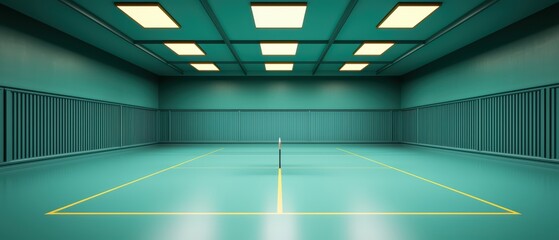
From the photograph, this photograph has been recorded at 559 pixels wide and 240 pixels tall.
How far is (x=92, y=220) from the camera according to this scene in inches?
158

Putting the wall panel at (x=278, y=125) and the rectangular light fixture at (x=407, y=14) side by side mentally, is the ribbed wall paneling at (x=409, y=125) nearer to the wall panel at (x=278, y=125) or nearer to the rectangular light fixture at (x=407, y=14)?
the wall panel at (x=278, y=125)

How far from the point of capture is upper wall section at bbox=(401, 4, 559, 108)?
9125 mm

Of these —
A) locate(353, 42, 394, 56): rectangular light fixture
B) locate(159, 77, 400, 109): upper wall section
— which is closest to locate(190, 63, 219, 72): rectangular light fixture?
locate(159, 77, 400, 109): upper wall section

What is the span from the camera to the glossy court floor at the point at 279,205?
359 cm

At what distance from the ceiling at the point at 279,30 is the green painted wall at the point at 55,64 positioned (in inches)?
18.3

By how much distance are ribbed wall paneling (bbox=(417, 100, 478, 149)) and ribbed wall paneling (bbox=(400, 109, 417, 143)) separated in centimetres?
64

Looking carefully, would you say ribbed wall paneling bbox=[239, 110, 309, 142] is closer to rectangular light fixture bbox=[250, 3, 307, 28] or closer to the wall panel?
the wall panel

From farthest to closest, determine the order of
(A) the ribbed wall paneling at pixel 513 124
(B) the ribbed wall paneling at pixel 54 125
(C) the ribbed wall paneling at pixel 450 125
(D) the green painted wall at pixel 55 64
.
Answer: (C) the ribbed wall paneling at pixel 450 125
(A) the ribbed wall paneling at pixel 513 124
(B) the ribbed wall paneling at pixel 54 125
(D) the green painted wall at pixel 55 64

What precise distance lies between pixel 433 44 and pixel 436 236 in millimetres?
11638

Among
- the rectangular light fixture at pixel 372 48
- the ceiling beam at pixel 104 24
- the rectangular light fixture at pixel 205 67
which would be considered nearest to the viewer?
the ceiling beam at pixel 104 24

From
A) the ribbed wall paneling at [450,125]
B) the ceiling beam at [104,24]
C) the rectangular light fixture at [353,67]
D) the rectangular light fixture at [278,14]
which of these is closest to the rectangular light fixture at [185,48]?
the ceiling beam at [104,24]

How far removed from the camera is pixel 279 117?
21.2 meters

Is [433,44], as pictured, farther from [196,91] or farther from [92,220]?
[196,91]

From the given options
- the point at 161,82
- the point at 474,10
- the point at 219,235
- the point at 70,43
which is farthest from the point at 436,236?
the point at 161,82
